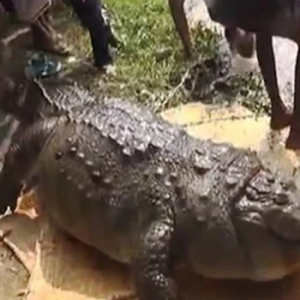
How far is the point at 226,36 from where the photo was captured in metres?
2.56

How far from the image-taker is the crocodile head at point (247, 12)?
1.92 metres

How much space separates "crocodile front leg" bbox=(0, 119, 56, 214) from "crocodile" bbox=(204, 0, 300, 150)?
46 centimetres

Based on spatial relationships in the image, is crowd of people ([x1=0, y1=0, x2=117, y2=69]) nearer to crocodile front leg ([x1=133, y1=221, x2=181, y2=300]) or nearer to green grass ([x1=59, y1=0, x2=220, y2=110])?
green grass ([x1=59, y1=0, x2=220, y2=110])

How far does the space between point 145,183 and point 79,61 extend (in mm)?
1066

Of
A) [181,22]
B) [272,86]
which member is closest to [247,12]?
[272,86]

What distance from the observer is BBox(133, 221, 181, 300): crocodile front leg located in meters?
1.53

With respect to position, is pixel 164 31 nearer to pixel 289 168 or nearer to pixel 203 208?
pixel 289 168

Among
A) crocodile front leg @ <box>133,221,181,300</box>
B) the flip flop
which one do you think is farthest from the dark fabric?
crocodile front leg @ <box>133,221,181,300</box>

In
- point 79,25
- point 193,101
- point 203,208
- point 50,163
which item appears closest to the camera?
point 203,208

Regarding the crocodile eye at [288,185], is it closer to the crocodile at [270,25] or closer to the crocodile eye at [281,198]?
the crocodile eye at [281,198]

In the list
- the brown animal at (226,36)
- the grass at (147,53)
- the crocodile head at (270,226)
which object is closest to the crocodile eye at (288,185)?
the crocodile head at (270,226)

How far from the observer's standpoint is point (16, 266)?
1779mm

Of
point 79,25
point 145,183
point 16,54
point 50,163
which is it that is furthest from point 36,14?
point 145,183

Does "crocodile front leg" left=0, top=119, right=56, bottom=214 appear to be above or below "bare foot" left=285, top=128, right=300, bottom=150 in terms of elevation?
above
